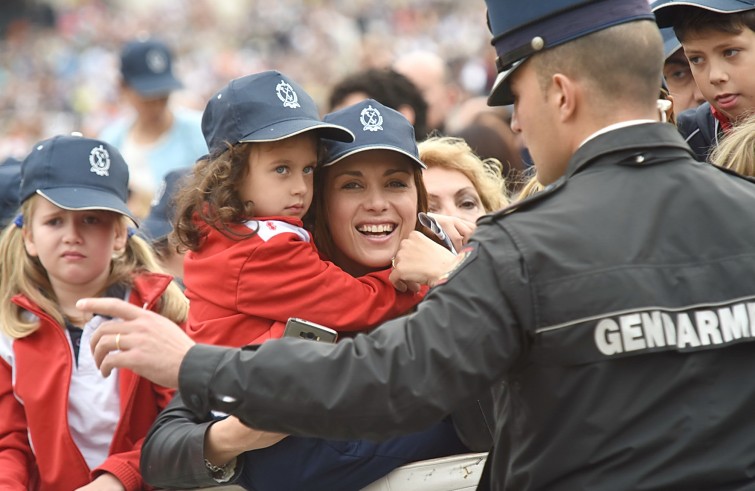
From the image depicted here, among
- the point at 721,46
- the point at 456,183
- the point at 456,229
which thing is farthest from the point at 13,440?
the point at 721,46

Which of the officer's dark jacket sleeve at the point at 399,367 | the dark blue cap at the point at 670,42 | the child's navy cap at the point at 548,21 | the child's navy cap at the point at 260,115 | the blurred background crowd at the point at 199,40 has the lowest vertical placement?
the blurred background crowd at the point at 199,40

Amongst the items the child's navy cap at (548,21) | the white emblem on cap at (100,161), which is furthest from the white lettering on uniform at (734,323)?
the white emblem on cap at (100,161)

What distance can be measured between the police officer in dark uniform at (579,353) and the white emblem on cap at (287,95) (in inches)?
53.6

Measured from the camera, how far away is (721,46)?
3984 mm

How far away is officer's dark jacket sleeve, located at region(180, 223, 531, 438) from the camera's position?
7.63ft

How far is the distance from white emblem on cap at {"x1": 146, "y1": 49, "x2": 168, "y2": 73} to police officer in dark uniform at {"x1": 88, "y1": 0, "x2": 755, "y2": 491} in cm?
674

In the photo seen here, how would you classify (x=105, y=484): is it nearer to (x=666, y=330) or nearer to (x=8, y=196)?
(x=8, y=196)

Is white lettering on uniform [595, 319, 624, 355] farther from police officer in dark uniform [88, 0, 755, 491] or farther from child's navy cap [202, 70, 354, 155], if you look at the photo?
child's navy cap [202, 70, 354, 155]

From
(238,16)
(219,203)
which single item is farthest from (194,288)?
(238,16)

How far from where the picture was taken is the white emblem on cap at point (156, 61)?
8.93 metres

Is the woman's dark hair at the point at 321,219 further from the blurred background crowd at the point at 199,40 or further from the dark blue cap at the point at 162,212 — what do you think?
the blurred background crowd at the point at 199,40

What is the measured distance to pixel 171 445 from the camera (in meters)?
3.37

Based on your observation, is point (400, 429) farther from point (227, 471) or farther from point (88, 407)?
point (88, 407)

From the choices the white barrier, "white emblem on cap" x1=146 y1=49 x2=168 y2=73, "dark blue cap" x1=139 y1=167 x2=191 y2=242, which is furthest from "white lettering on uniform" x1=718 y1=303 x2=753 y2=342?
"white emblem on cap" x1=146 y1=49 x2=168 y2=73
